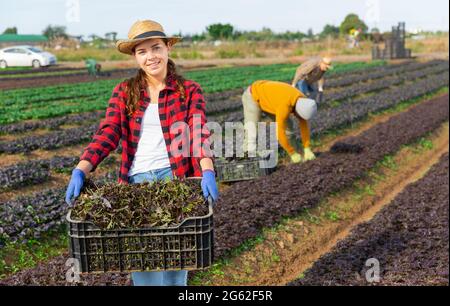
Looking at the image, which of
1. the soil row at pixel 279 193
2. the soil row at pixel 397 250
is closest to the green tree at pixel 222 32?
the soil row at pixel 279 193

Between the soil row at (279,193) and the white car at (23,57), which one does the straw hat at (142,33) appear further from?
the white car at (23,57)

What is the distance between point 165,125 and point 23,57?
21.9 meters

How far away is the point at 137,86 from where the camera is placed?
119 inches

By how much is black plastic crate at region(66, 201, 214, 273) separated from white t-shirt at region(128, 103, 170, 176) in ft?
1.75

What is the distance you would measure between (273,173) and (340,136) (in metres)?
4.10

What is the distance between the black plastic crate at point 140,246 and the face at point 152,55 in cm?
83

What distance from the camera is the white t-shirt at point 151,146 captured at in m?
3.06

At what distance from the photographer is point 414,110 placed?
14.6 meters

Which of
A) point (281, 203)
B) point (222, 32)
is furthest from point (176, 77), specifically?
point (222, 32)

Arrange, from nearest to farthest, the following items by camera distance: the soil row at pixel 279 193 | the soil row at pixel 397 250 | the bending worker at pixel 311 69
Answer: the soil row at pixel 279 193, the soil row at pixel 397 250, the bending worker at pixel 311 69

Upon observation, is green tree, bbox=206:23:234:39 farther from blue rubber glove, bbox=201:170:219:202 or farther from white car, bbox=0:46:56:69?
blue rubber glove, bbox=201:170:219:202

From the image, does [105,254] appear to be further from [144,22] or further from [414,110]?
[414,110]

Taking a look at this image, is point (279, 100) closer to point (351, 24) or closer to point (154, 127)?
point (154, 127)

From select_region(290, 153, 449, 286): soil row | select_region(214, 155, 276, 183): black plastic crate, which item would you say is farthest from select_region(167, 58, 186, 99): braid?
select_region(214, 155, 276, 183): black plastic crate
